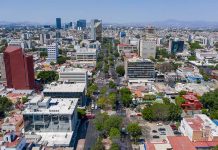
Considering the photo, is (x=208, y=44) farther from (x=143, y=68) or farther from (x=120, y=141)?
(x=120, y=141)

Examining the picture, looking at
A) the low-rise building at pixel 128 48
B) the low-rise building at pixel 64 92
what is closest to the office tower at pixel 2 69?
the low-rise building at pixel 64 92

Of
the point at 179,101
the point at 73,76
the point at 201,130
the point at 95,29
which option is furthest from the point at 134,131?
the point at 95,29

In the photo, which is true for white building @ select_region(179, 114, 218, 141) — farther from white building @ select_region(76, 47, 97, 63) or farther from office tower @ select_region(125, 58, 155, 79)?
white building @ select_region(76, 47, 97, 63)

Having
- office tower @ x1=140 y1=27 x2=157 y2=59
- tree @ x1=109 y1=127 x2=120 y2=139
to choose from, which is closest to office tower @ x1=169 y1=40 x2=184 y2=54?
office tower @ x1=140 y1=27 x2=157 y2=59

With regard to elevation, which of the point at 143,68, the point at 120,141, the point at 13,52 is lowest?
the point at 120,141

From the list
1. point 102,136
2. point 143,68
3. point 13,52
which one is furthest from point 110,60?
point 102,136

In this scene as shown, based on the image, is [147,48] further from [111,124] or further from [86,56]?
[111,124]
